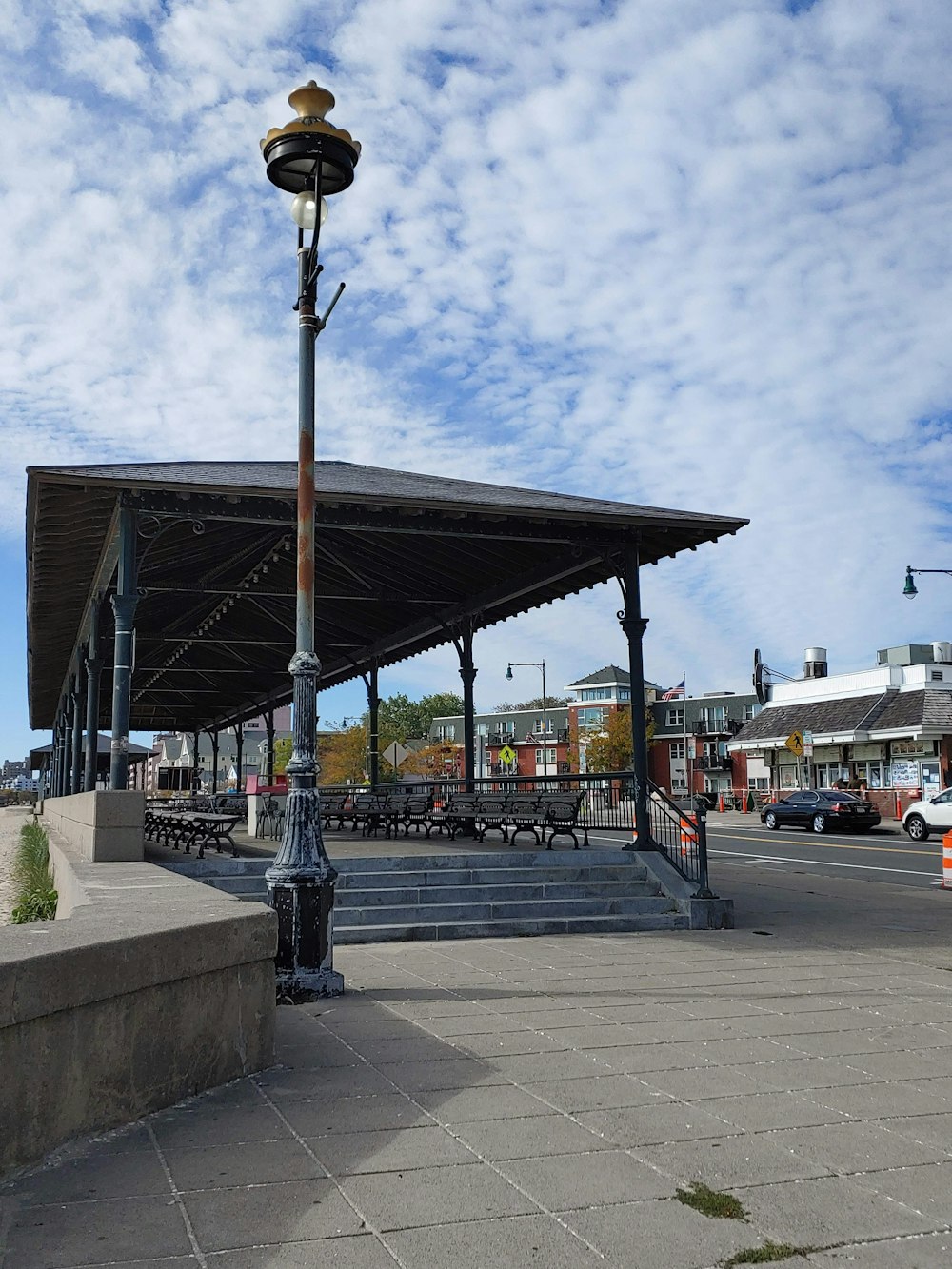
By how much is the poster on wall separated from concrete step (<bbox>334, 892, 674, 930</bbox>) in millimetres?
34246

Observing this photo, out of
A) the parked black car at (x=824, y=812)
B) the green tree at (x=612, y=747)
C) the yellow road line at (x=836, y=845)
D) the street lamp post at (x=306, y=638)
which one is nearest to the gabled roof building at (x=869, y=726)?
the parked black car at (x=824, y=812)

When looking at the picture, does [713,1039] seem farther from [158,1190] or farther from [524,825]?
[524,825]

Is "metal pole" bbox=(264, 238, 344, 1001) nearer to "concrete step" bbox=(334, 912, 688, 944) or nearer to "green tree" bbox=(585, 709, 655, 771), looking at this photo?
"concrete step" bbox=(334, 912, 688, 944)

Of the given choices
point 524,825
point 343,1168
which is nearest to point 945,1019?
point 343,1168

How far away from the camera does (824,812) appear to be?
116 feet

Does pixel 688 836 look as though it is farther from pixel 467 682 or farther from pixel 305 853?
pixel 467 682

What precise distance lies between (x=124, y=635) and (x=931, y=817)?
25.2m

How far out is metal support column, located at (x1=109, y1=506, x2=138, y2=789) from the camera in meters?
12.4

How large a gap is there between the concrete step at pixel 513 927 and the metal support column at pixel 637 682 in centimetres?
163

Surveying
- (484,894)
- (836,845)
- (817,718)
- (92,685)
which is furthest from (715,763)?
(484,894)

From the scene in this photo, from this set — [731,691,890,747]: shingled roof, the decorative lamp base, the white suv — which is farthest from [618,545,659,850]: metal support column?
[731,691,890,747]: shingled roof

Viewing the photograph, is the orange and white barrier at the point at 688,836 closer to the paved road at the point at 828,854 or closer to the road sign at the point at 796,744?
the paved road at the point at 828,854

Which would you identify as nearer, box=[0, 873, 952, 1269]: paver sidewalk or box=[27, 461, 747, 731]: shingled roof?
box=[0, 873, 952, 1269]: paver sidewalk

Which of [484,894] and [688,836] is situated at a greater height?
[688,836]
